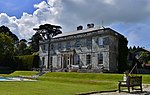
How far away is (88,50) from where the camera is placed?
146ft

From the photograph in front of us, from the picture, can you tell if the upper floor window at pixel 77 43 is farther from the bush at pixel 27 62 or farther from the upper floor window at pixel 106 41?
the bush at pixel 27 62

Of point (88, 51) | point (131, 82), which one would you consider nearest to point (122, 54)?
point (88, 51)

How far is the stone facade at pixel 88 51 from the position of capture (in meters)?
41.8

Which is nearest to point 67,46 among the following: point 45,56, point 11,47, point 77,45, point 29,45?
point 77,45

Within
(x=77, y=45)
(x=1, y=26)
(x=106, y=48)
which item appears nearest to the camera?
(x=106, y=48)

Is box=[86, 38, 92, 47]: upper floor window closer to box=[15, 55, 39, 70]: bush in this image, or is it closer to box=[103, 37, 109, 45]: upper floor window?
box=[103, 37, 109, 45]: upper floor window

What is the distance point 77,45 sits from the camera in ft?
153

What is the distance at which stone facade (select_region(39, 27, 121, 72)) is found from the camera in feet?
137

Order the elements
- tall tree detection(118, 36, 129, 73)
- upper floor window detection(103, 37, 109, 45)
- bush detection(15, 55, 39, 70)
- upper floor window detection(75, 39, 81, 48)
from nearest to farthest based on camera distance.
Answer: upper floor window detection(103, 37, 109, 45), tall tree detection(118, 36, 129, 73), upper floor window detection(75, 39, 81, 48), bush detection(15, 55, 39, 70)

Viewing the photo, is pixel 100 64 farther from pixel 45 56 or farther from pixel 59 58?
pixel 45 56

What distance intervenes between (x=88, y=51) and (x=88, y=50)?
0.17 m

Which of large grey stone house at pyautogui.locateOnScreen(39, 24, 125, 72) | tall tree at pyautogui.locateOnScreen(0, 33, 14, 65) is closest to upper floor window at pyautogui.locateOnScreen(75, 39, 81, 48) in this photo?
large grey stone house at pyautogui.locateOnScreen(39, 24, 125, 72)

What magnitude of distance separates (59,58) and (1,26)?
135 ft

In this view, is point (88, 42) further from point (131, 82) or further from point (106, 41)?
point (131, 82)
